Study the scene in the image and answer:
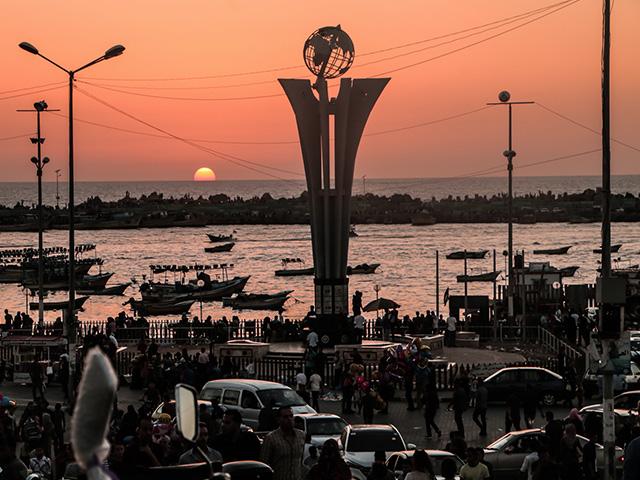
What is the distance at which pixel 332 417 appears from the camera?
80.5 ft

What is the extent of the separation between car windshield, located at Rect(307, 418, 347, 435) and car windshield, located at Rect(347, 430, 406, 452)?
2.08 meters

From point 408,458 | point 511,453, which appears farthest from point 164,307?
point 408,458

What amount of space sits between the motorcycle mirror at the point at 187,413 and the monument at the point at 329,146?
35.9 metres

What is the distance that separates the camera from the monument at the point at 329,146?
4084 centimetres

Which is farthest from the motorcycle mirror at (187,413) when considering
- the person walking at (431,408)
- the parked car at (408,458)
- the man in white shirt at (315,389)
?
the man in white shirt at (315,389)

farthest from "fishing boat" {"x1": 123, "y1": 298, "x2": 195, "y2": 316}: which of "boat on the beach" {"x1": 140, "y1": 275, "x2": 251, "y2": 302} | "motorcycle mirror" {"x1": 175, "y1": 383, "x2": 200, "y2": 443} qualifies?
"motorcycle mirror" {"x1": 175, "y1": 383, "x2": 200, "y2": 443}

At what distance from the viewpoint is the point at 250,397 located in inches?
1057

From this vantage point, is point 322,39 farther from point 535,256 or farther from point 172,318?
point 535,256

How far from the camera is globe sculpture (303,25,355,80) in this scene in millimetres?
41000

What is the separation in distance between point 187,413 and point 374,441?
56.7 ft

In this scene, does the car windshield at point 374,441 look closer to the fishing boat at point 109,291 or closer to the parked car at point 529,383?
the parked car at point 529,383

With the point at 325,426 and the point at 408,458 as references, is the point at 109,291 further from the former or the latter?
the point at 408,458

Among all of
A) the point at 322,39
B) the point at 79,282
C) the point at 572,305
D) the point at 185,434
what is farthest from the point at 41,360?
the point at 79,282

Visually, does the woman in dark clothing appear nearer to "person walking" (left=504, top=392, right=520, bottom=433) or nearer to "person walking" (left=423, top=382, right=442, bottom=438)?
"person walking" (left=504, top=392, right=520, bottom=433)
